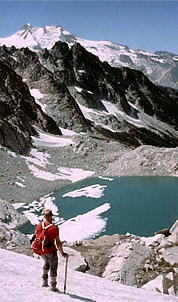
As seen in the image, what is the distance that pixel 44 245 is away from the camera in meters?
8.96

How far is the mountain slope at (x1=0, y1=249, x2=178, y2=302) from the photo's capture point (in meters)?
8.84

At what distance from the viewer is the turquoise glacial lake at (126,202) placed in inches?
1256

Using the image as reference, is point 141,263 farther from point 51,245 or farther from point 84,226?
point 84,226

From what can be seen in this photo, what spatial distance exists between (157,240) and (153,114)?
544 feet

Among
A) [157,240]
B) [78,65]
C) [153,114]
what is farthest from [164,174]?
[153,114]

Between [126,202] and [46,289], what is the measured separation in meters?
33.0

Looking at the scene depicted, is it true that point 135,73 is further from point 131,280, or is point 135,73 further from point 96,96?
point 131,280

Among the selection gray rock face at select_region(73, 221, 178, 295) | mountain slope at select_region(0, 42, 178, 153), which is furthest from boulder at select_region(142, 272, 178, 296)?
mountain slope at select_region(0, 42, 178, 153)

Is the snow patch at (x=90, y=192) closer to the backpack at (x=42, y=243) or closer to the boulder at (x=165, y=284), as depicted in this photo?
the boulder at (x=165, y=284)

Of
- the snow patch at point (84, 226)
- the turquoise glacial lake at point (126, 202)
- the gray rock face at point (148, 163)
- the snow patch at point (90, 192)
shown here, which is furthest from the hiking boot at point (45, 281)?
the gray rock face at point (148, 163)

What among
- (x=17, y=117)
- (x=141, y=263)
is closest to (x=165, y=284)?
(x=141, y=263)

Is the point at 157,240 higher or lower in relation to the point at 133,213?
higher

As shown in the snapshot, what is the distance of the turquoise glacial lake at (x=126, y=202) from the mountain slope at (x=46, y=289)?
17385mm

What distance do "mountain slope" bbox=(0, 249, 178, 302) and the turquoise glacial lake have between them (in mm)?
17385
